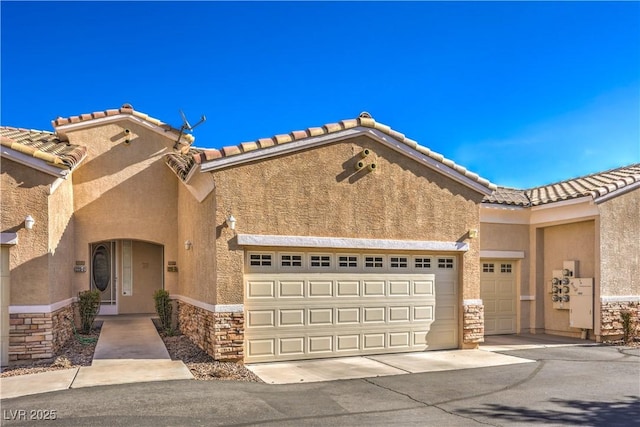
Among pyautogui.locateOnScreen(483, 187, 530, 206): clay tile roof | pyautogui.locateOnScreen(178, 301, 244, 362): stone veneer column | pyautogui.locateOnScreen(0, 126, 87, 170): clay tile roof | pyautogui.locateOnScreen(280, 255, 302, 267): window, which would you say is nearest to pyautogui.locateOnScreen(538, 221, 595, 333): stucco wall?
pyautogui.locateOnScreen(483, 187, 530, 206): clay tile roof

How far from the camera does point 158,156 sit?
15.9m

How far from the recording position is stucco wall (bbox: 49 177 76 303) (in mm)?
11539

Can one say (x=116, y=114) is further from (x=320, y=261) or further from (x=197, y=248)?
(x=320, y=261)

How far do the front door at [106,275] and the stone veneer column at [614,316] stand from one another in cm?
1387

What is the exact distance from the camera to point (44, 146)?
1316 centimetres

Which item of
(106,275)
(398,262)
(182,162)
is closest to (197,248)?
(182,162)

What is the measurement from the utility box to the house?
4 centimetres

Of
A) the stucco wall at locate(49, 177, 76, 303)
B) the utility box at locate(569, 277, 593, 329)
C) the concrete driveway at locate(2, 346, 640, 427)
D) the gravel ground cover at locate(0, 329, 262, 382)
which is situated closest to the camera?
the concrete driveway at locate(2, 346, 640, 427)

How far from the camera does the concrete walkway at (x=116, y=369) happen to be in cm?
890

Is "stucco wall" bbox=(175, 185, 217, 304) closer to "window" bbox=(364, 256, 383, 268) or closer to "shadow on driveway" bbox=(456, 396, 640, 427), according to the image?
"window" bbox=(364, 256, 383, 268)

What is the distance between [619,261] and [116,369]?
Result: 12975 millimetres

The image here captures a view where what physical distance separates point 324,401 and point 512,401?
2944 mm

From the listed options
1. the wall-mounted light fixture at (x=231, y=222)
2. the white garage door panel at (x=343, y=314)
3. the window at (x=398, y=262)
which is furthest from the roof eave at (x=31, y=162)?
the window at (x=398, y=262)

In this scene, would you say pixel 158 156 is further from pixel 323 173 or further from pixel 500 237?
pixel 500 237
